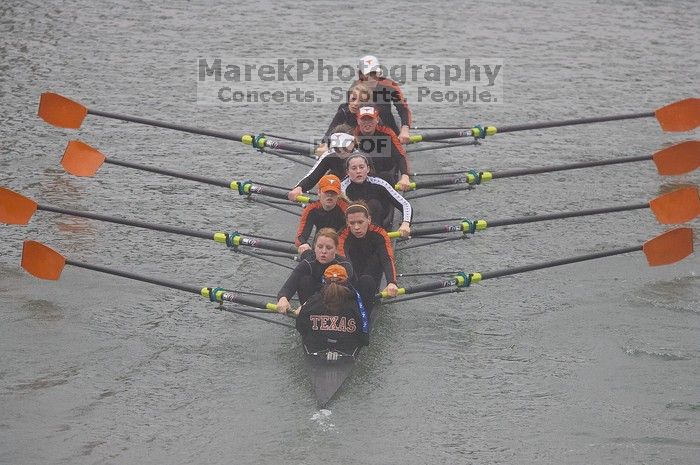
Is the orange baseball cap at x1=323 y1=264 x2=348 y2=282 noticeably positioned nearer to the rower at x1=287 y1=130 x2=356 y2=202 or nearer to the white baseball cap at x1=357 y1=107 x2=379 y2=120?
the rower at x1=287 y1=130 x2=356 y2=202

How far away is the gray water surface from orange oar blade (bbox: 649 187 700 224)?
680mm

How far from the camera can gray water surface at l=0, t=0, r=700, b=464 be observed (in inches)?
455

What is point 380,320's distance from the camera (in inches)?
541

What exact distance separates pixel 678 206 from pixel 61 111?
8.81 m

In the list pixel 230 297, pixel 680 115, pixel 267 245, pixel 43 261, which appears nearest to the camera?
pixel 230 297

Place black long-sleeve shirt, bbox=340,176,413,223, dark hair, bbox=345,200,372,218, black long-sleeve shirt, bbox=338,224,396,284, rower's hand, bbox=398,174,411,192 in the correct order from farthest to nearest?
rower's hand, bbox=398,174,411,192
black long-sleeve shirt, bbox=340,176,413,223
black long-sleeve shirt, bbox=338,224,396,284
dark hair, bbox=345,200,372,218

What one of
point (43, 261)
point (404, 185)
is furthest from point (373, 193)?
point (43, 261)

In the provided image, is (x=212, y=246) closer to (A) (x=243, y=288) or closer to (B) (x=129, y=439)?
(A) (x=243, y=288)

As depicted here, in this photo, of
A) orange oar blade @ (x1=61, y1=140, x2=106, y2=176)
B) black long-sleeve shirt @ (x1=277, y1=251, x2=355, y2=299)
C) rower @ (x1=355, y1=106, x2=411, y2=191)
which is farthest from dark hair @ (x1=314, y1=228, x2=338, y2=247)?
orange oar blade @ (x1=61, y1=140, x2=106, y2=176)

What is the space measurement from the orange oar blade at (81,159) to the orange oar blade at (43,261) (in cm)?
303

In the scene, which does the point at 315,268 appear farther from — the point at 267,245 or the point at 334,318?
the point at 267,245

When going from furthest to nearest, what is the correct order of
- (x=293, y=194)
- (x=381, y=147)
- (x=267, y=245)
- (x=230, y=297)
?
(x=381, y=147) < (x=293, y=194) < (x=267, y=245) < (x=230, y=297)

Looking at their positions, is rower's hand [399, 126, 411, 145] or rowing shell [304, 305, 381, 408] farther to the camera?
rower's hand [399, 126, 411, 145]

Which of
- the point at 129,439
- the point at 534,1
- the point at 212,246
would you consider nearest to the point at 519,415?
the point at 129,439
